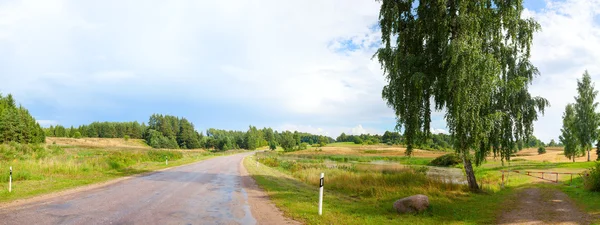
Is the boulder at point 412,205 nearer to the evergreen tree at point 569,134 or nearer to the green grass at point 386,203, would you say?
the green grass at point 386,203

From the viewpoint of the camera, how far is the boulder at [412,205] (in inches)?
427

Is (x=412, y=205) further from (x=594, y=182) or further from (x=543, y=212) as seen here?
(x=594, y=182)

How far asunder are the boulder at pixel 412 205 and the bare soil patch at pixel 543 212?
2414mm

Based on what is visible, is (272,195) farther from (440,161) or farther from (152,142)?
(152,142)

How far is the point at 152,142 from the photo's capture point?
138 metres

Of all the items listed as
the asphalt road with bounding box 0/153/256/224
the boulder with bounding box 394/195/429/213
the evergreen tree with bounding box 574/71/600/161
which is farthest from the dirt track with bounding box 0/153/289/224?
the evergreen tree with bounding box 574/71/600/161

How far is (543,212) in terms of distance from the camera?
1245cm

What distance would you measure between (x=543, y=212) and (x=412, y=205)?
5729 mm

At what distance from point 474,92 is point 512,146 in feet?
27.4

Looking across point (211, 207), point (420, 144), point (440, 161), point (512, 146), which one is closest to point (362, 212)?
point (211, 207)

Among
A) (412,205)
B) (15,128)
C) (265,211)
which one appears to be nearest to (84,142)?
(15,128)

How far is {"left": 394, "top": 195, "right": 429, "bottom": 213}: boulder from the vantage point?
1085cm

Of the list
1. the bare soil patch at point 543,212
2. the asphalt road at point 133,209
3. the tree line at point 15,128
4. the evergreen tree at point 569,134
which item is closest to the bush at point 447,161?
the evergreen tree at point 569,134

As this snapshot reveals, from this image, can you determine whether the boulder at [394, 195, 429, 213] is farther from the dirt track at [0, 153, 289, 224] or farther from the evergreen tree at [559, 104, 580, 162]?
the evergreen tree at [559, 104, 580, 162]
